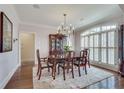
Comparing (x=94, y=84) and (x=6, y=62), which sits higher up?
(x=6, y=62)

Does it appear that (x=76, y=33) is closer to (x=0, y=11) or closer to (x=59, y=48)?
(x=59, y=48)

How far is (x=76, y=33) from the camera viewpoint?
9164mm

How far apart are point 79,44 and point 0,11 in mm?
6688

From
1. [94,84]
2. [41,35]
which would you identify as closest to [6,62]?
[94,84]

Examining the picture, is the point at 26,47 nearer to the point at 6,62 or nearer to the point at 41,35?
the point at 41,35

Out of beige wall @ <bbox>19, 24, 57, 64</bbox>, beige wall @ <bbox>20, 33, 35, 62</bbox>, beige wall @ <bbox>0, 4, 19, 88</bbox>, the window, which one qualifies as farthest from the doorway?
beige wall @ <bbox>0, 4, 19, 88</bbox>

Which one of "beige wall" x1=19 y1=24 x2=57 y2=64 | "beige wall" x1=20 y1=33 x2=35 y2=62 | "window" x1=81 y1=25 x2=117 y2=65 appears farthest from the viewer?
"beige wall" x1=20 y1=33 x2=35 y2=62

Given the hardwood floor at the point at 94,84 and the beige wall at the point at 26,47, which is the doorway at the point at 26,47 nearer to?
the beige wall at the point at 26,47

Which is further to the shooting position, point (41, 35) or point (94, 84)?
point (41, 35)

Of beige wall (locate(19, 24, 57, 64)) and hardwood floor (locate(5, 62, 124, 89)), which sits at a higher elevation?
beige wall (locate(19, 24, 57, 64))

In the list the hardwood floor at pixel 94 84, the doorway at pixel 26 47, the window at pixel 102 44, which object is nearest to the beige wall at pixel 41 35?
the doorway at pixel 26 47

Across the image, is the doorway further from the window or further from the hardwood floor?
the hardwood floor

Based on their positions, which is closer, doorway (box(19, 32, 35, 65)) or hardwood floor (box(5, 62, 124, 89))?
hardwood floor (box(5, 62, 124, 89))
